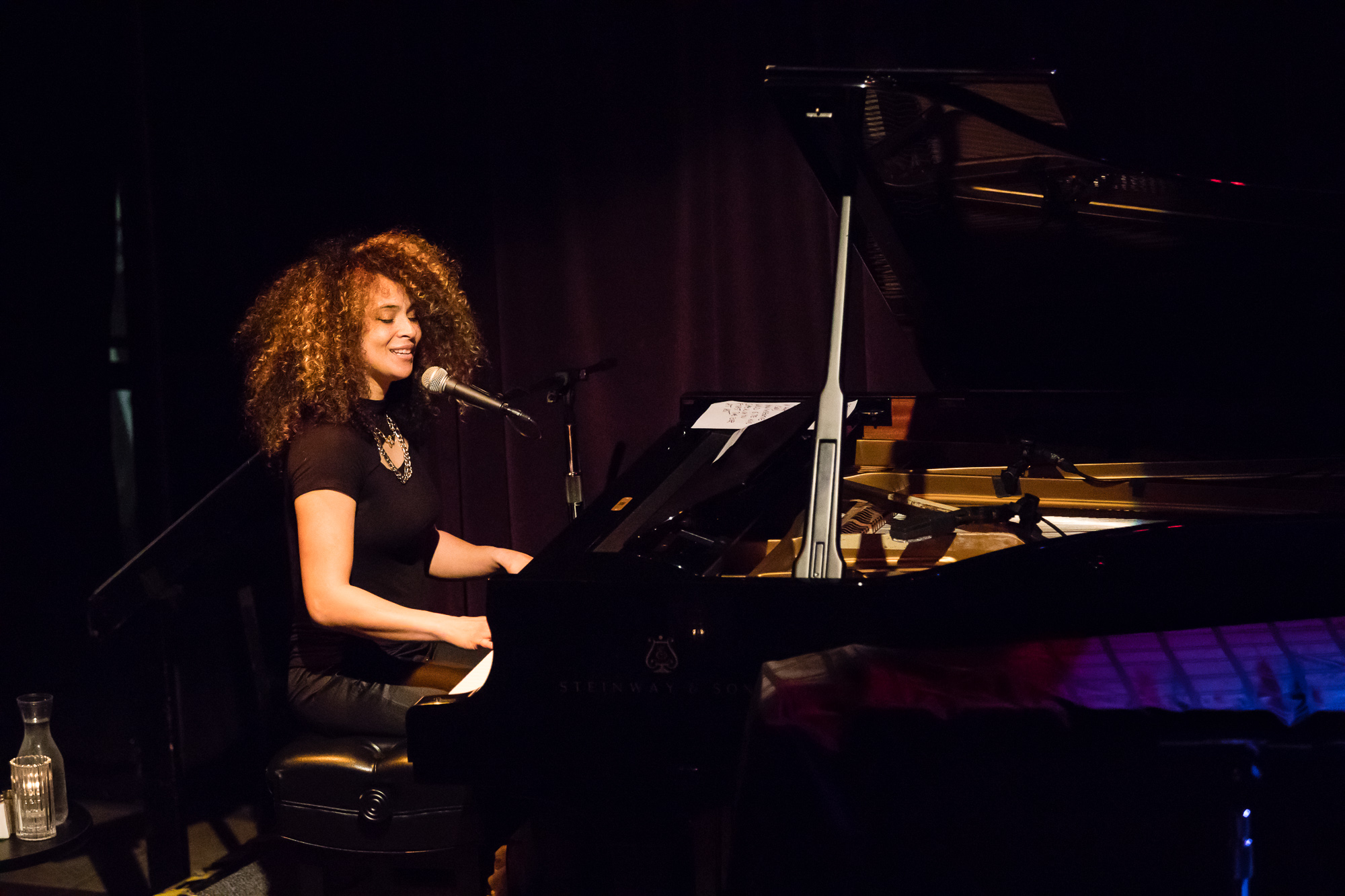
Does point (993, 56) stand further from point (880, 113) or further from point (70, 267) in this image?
point (70, 267)

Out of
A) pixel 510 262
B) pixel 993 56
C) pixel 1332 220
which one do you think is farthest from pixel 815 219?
pixel 1332 220

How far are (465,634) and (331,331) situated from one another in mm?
813

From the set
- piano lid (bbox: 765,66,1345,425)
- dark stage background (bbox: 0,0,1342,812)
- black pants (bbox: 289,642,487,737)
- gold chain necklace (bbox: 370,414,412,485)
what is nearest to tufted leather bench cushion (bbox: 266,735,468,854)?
black pants (bbox: 289,642,487,737)

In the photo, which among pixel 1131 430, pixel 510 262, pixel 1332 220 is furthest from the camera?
pixel 510 262

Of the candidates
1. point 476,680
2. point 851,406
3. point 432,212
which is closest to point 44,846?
point 476,680

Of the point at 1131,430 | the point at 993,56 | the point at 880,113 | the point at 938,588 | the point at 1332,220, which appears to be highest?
the point at 993,56

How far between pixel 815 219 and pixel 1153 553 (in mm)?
1747

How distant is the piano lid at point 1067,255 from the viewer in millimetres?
1694

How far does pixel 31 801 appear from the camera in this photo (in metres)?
2.16

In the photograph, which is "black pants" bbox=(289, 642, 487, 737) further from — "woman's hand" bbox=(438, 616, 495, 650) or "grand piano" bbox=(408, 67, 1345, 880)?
"grand piano" bbox=(408, 67, 1345, 880)

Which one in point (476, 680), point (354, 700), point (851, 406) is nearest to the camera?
point (476, 680)

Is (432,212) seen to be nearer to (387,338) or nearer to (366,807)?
(387,338)

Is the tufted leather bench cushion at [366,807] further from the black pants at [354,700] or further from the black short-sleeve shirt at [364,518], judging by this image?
the black short-sleeve shirt at [364,518]

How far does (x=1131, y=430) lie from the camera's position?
2355 millimetres
